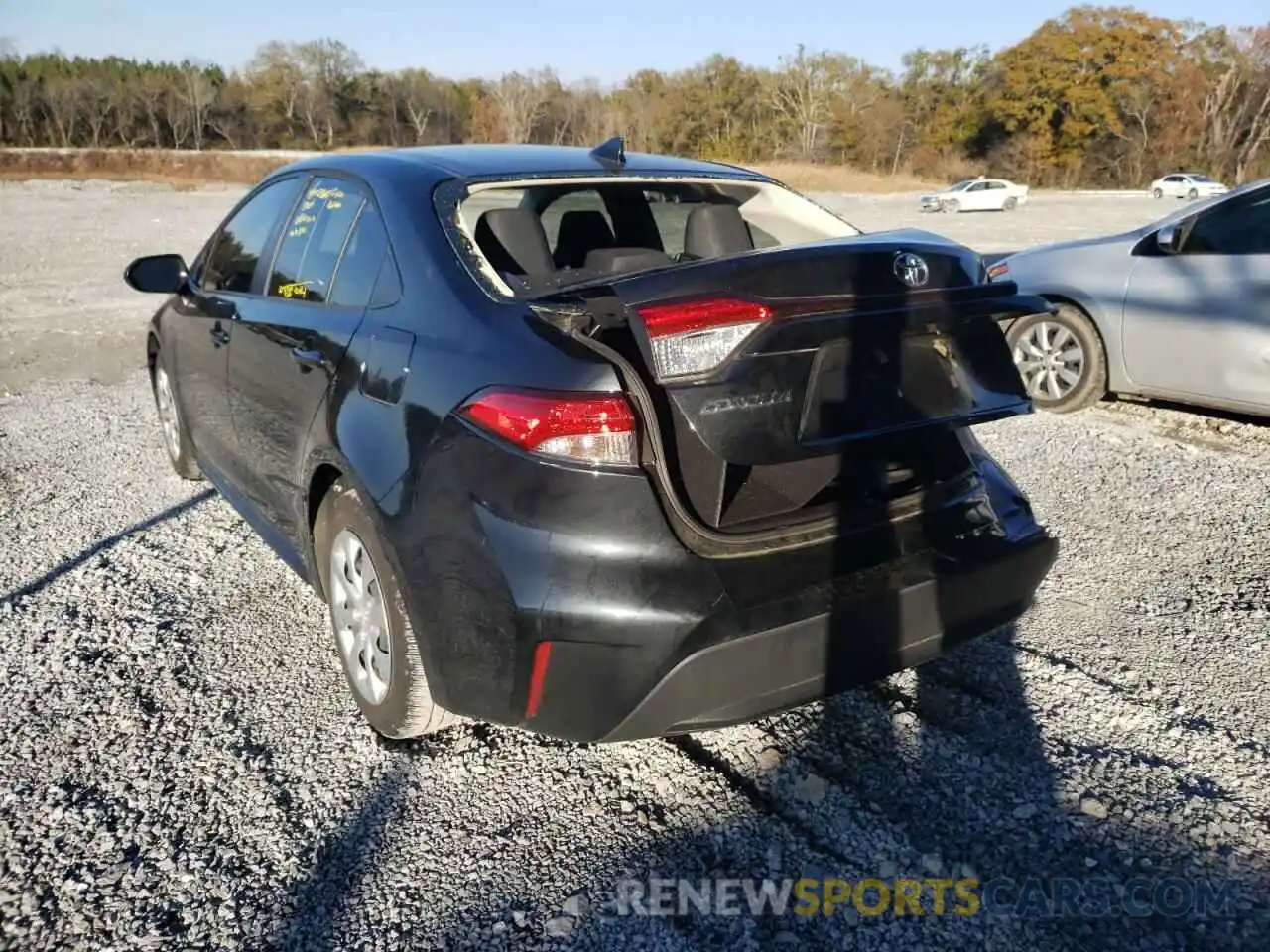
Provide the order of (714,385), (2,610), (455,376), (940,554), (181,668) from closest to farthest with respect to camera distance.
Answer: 1. (714,385)
2. (455,376)
3. (940,554)
4. (181,668)
5. (2,610)

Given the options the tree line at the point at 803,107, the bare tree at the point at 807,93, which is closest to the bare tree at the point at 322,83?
the tree line at the point at 803,107

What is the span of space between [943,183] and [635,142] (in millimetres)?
24808

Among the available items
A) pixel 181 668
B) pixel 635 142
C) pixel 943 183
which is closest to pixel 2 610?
pixel 181 668

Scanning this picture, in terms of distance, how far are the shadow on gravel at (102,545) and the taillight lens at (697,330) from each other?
122 inches

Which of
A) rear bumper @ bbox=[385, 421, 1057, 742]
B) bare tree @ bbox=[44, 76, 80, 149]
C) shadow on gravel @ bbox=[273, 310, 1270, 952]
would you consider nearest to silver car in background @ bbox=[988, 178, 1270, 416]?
shadow on gravel @ bbox=[273, 310, 1270, 952]

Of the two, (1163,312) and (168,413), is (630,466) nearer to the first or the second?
(168,413)

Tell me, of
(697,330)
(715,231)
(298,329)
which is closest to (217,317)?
(298,329)

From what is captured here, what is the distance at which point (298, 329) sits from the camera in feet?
10.1

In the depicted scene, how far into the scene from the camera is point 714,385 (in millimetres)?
2174

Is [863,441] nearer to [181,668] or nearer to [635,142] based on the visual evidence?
[181,668]

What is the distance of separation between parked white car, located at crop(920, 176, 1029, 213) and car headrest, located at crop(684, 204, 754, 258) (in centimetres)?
3501

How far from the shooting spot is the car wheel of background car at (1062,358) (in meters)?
6.08

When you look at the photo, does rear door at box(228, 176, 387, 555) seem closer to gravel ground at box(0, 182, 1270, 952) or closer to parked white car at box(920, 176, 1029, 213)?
gravel ground at box(0, 182, 1270, 952)

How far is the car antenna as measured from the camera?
337cm
